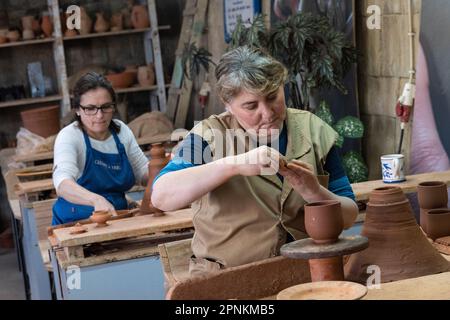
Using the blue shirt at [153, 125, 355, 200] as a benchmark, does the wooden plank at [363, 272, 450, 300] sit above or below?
below

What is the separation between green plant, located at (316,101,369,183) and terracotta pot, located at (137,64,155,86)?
12.1 feet

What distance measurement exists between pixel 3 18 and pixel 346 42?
197 inches

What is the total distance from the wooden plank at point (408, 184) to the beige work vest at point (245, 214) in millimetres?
1371

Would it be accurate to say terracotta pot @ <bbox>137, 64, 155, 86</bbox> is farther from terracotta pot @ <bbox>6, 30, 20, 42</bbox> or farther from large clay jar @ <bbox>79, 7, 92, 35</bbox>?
terracotta pot @ <bbox>6, 30, 20, 42</bbox>

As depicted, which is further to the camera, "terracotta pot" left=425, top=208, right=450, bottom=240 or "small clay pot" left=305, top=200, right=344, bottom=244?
"terracotta pot" left=425, top=208, right=450, bottom=240

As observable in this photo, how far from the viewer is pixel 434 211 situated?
119 inches

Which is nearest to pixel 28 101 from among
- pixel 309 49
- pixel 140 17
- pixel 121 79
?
pixel 121 79

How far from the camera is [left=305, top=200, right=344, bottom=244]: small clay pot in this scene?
235 centimetres

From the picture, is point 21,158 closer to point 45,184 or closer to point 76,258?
point 45,184

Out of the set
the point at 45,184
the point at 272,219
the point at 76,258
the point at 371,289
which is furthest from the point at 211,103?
the point at 371,289

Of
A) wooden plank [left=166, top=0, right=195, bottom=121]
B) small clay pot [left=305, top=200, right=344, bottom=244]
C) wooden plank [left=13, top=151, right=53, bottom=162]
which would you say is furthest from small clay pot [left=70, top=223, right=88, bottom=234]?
wooden plank [left=166, top=0, right=195, bottom=121]

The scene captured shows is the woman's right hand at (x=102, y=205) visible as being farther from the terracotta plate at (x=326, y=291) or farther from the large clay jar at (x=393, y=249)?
the terracotta plate at (x=326, y=291)

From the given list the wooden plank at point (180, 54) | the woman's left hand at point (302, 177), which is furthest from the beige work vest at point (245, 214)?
the wooden plank at point (180, 54)
